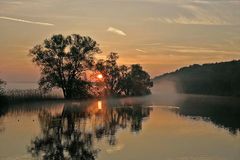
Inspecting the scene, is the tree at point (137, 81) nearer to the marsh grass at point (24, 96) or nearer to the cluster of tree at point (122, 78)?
the cluster of tree at point (122, 78)

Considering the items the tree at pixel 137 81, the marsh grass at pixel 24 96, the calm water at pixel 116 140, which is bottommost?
the calm water at pixel 116 140

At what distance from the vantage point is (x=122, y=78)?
86688 millimetres

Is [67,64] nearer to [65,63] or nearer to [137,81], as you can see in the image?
[65,63]

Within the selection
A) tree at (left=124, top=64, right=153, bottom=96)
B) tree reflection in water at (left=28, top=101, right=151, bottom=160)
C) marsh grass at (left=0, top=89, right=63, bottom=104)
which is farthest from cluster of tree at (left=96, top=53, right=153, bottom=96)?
tree reflection in water at (left=28, top=101, right=151, bottom=160)

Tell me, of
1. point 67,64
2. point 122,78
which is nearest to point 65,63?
point 67,64

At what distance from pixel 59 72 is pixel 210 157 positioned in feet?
151

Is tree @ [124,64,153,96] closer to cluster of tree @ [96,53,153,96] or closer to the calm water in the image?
cluster of tree @ [96,53,153,96]

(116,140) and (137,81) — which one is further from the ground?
(137,81)

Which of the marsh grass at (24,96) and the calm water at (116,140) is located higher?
the marsh grass at (24,96)

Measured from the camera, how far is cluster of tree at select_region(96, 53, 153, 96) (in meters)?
82.4

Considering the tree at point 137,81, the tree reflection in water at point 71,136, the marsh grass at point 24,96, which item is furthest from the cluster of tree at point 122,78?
the tree reflection in water at point 71,136

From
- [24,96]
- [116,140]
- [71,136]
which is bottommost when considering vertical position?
[116,140]

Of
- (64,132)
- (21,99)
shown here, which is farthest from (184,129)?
(21,99)

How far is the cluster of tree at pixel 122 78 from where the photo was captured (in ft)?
270
